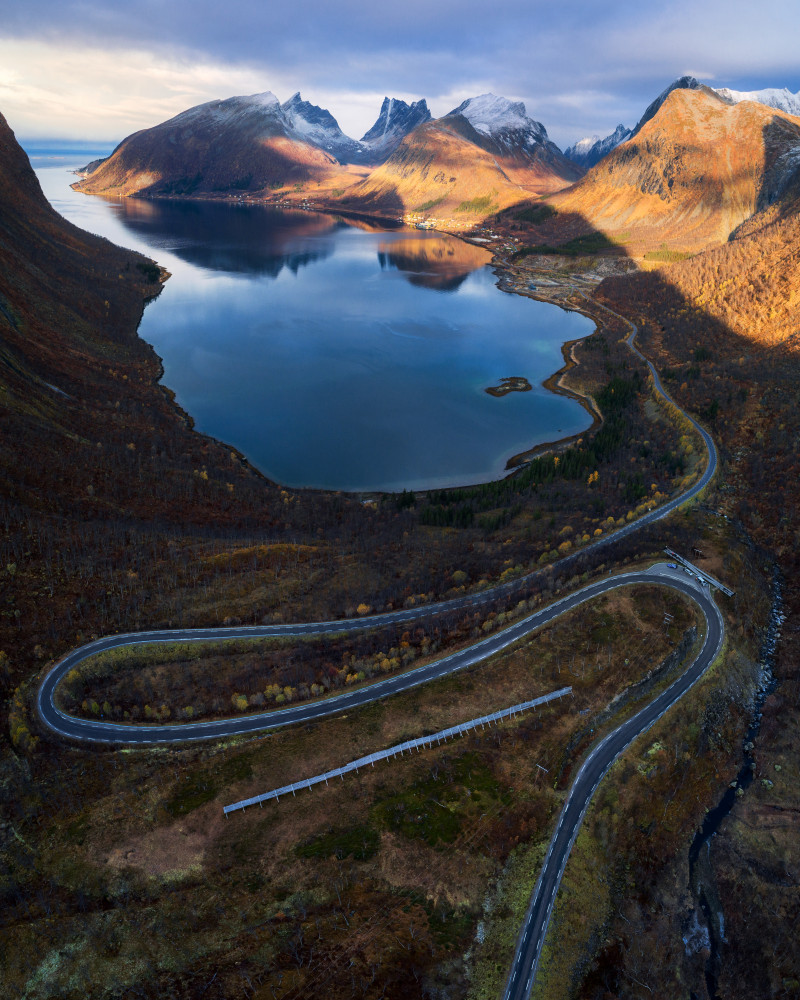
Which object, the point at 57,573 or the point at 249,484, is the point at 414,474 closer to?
the point at 249,484

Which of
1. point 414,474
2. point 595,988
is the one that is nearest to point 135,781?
point 595,988

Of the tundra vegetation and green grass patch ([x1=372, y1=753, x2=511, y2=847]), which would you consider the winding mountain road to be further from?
green grass patch ([x1=372, y1=753, x2=511, y2=847])

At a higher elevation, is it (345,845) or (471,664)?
(471,664)

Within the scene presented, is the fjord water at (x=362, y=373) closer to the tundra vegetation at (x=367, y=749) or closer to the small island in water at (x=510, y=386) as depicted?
the small island in water at (x=510, y=386)

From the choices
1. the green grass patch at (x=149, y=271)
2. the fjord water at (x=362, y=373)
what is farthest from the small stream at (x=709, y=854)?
the green grass patch at (x=149, y=271)

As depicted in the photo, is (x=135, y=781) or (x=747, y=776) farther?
(x=747, y=776)

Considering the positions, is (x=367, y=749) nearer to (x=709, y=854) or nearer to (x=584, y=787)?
(x=584, y=787)

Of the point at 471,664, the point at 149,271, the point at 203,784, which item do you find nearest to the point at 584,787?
the point at 471,664

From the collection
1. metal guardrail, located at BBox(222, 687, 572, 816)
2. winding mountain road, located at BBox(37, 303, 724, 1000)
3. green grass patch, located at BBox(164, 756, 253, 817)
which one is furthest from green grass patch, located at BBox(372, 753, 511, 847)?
green grass patch, located at BBox(164, 756, 253, 817)
